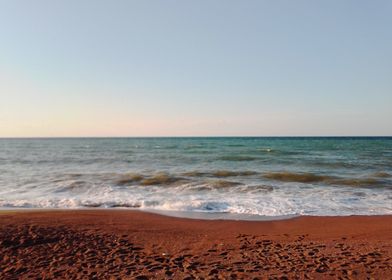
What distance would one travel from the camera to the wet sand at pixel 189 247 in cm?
574

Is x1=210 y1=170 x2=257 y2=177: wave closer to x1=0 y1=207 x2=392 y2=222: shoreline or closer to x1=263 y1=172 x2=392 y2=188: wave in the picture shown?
x1=263 y1=172 x2=392 y2=188: wave

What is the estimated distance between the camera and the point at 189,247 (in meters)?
7.33

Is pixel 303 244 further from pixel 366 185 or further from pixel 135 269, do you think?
pixel 366 185

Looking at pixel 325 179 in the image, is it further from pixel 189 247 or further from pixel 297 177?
pixel 189 247

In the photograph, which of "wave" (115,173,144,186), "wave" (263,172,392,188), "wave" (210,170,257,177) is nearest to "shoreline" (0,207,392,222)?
"wave" (115,173,144,186)

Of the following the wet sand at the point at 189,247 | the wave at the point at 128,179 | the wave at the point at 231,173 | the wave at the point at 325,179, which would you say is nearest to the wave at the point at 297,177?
the wave at the point at 325,179

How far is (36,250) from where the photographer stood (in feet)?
22.7

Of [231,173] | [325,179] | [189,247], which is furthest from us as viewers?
[231,173]

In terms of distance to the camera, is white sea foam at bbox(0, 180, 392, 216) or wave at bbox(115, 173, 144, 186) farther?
wave at bbox(115, 173, 144, 186)

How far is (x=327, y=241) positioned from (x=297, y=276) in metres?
2.68

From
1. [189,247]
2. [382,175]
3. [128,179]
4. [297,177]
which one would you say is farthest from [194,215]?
[382,175]

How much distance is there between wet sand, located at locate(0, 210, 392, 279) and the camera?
574cm

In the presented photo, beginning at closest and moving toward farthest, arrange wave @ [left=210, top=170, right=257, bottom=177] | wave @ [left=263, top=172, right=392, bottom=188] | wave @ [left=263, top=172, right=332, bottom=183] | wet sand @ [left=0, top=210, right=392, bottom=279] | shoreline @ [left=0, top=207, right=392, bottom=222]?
1. wet sand @ [left=0, top=210, right=392, bottom=279]
2. shoreline @ [left=0, top=207, right=392, bottom=222]
3. wave @ [left=263, top=172, right=392, bottom=188]
4. wave @ [left=263, top=172, right=332, bottom=183]
5. wave @ [left=210, top=170, right=257, bottom=177]

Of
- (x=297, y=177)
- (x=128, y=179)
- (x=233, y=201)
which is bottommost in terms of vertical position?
(x=128, y=179)
